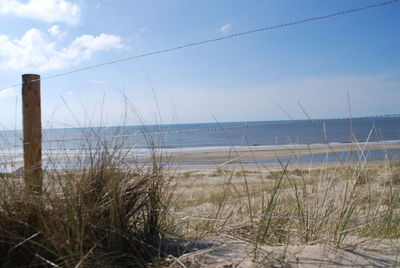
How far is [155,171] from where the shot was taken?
2281 mm

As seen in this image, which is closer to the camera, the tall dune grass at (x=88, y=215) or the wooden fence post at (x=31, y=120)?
the tall dune grass at (x=88, y=215)

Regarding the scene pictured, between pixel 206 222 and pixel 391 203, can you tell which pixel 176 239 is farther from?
pixel 391 203

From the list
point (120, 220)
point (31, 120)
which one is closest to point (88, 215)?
point (120, 220)

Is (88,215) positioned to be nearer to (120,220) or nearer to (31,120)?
(120,220)

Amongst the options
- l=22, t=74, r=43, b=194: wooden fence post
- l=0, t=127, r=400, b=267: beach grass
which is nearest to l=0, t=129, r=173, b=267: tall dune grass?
l=0, t=127, r=400, b=267: beach grass

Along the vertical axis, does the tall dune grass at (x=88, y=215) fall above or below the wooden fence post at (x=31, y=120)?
below

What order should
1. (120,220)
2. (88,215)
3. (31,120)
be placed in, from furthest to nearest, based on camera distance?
(31,120)
(120,220)
(88,215)

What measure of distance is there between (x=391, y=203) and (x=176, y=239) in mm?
1758

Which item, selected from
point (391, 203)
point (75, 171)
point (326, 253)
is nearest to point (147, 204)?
point (75, 171)

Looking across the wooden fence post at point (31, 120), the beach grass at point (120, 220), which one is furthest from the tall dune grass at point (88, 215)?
the wooden fence post at point (31, 120)

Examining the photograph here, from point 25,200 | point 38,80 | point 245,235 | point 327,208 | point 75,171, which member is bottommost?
point 245,235

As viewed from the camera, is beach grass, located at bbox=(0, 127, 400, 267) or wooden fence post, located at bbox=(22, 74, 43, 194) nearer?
beach grass, located at bbox=(0, 127, 400, 267)

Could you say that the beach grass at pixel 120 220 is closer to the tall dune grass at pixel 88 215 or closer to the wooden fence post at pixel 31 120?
the tall dune grass at pixel 88 215

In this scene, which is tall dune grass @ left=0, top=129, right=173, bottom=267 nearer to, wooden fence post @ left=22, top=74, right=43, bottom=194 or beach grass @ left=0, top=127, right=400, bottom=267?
beach grass @ left=0, top=127, right=400, bottom=267
